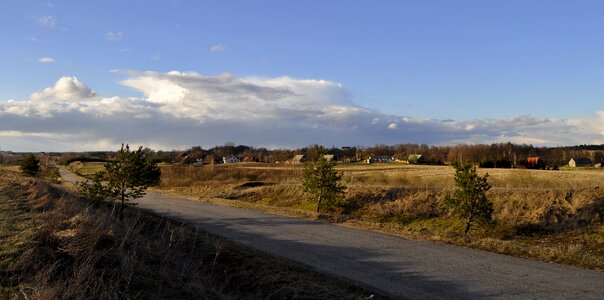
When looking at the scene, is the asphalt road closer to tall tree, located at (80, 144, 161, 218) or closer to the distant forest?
tall tree, located at (80, 144, 161, 218)

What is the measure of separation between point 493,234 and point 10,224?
17.6m

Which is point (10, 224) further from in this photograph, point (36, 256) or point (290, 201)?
point (290, 201)

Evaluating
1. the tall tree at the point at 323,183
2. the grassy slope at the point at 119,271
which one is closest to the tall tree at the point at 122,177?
the grassy slope at the point at 119,271

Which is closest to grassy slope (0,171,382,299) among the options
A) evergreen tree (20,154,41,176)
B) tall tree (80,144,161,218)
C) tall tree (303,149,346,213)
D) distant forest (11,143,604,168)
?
tall tree (80,144,161,218)

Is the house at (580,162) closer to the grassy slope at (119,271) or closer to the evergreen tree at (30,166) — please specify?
the evergreen tree at (30,166)

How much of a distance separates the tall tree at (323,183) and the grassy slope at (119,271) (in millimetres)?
14774

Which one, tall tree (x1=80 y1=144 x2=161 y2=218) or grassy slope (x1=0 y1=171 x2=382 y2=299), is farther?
tall tree (x1=80 y1=144 x2=161 y2=218)

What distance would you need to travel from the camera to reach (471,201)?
19734 millimetres

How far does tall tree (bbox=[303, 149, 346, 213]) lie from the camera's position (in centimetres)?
2686

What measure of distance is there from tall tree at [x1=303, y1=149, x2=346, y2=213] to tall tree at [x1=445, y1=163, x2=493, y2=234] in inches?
309

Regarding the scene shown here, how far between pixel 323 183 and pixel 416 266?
52.9ft

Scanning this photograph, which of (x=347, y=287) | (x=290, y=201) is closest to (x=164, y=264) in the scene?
(x=347, y=287)

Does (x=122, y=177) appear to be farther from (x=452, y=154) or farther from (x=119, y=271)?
(x=452, y=154)

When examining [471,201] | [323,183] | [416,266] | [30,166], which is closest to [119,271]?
[416,266]
